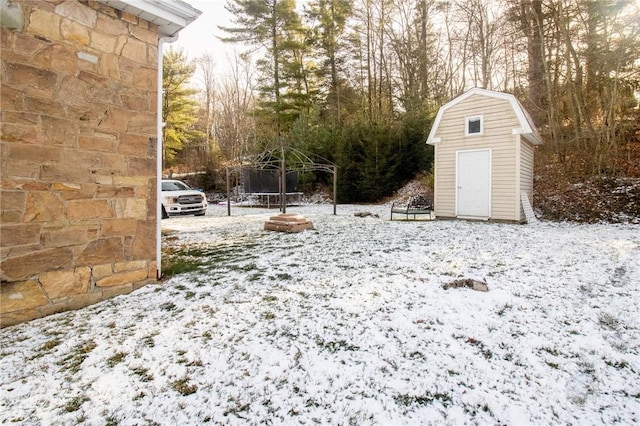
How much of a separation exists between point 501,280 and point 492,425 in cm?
222

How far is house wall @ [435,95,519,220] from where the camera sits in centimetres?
844

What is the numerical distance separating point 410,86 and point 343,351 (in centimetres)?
1779

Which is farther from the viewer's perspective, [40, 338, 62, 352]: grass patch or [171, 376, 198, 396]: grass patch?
[40, 338, 62, 352]: grass patch

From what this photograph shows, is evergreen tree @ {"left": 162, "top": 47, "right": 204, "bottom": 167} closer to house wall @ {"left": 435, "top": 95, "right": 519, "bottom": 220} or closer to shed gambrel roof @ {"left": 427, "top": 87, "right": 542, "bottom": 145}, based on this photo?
house wall @ {"left": 435, "top": 95, "right": 519, "bottom": 220}

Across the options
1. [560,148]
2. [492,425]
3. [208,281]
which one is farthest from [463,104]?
[492,425]

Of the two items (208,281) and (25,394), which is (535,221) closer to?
(208,281)

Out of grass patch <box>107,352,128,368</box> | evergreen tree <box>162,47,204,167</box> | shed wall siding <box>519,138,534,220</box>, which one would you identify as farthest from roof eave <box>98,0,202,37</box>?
evergreen tree <box>162,47,204,167</box>

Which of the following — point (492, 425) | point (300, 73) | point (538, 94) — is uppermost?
point (300, 73)

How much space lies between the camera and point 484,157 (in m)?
8.84

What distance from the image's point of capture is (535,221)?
8.84 meters

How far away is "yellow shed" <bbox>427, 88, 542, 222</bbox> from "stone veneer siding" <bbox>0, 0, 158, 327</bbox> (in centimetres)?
804

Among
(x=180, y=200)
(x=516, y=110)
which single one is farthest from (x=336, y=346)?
(x=180, y=200)

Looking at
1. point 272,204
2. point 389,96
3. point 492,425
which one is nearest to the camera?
point 492,425

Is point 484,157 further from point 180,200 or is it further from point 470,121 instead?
point 180,200
